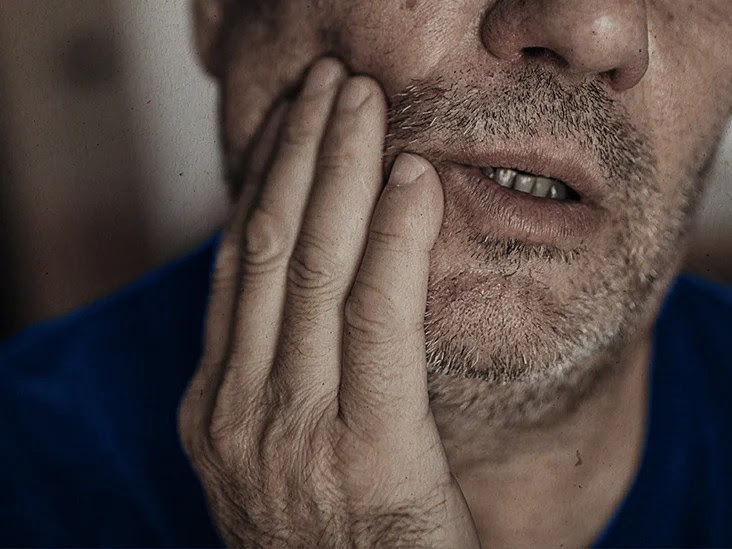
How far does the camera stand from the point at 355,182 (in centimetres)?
61

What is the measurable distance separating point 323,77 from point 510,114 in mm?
158

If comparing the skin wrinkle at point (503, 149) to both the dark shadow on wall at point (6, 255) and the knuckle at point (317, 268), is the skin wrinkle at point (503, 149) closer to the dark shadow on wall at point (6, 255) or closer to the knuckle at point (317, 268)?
the knuckle at point (317, 268)

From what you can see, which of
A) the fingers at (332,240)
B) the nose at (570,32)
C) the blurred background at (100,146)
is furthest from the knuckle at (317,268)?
the nose at (570,32)

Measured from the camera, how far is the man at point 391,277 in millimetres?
609

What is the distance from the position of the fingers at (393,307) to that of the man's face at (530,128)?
A: 2 centimetres

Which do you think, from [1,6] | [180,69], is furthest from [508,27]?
[1,6]

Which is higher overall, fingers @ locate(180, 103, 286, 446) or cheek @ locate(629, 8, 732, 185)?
cheek @ locate(629, 8, 732, 185)

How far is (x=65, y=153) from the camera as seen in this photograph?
2.24ft

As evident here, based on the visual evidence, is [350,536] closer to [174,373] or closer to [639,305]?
[174,373]

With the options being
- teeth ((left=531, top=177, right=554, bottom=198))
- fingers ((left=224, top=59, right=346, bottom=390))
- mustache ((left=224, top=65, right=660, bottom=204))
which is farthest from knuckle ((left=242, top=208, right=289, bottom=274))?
teeth ((left=531, top=177, right=554, bottom=198))

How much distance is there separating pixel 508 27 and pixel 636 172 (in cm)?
17

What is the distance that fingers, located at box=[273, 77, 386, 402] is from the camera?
2.00 feet

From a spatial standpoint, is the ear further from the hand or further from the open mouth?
the open mouth

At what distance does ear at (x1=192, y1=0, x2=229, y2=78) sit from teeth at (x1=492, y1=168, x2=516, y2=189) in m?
0.26
